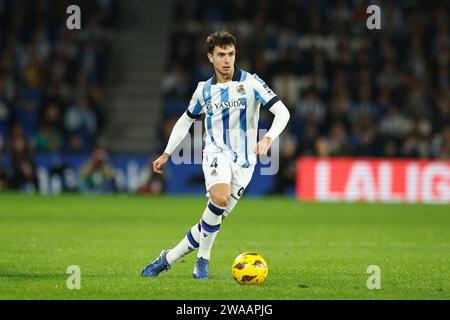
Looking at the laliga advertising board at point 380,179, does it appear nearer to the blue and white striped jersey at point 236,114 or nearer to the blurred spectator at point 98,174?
the blurred spectator at point 98,174

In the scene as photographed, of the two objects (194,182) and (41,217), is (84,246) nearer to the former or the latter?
(41,217)

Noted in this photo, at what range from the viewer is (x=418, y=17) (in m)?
28.7

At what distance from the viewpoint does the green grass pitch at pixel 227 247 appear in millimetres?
8281

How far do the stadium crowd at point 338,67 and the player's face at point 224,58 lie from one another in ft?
47.8

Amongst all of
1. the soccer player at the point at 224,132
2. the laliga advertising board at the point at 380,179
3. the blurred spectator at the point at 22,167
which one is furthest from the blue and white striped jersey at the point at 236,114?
the blurred spectator at the point at 22,167

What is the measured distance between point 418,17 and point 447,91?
3393mm

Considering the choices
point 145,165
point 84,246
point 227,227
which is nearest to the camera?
point 84,246

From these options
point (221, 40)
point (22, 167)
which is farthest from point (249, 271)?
point (22, 167)

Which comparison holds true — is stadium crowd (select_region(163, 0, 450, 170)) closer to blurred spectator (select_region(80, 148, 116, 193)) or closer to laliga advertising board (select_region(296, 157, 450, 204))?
laliga advertising board (select_region(296, 157, 450, 204))

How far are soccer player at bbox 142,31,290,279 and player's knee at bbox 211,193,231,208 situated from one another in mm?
38

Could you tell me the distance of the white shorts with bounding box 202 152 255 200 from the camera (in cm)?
895

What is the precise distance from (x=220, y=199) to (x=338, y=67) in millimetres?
18346

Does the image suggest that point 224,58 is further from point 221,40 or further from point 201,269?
point 201,269
